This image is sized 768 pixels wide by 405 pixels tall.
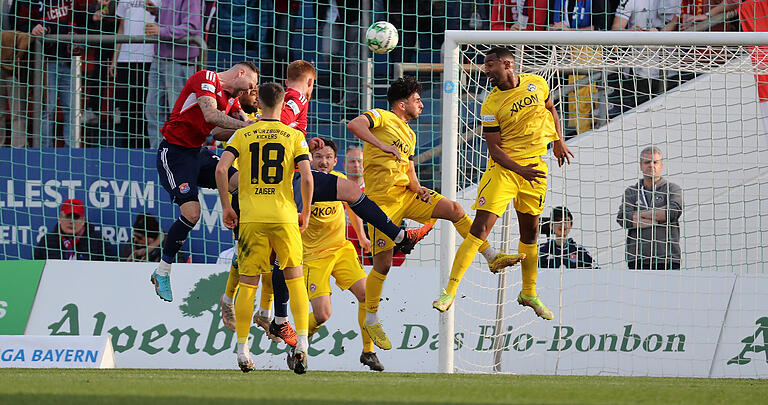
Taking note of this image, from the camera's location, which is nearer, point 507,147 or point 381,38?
point 507,147

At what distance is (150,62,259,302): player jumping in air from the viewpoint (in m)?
7.77

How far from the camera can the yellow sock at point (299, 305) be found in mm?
6496

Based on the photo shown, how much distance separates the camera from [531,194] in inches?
314

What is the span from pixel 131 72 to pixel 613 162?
16.8ft

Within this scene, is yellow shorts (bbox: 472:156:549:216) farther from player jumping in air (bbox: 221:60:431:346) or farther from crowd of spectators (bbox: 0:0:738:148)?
crowd of spectators (bbox: 0:0:738:148)

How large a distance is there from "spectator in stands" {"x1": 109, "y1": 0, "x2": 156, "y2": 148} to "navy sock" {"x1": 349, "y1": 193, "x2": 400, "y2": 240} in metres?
4.13

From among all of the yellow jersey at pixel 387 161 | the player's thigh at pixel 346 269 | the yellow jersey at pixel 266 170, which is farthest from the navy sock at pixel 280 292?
the yellow jersey at pixel 266 170

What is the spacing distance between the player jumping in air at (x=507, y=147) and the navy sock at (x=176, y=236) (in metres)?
2.00

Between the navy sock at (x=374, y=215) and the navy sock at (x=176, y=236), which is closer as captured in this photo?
the navy sock at (x=374, y=215)

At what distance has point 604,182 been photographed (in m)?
10.1

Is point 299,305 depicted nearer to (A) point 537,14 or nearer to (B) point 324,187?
(B) point 324,187

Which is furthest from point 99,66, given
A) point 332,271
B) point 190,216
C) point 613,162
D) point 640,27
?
point 640,27

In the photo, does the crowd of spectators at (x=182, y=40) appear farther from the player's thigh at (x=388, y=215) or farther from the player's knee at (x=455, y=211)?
the player's knee at (x=455, y=211)

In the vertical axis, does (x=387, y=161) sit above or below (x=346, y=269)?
above
